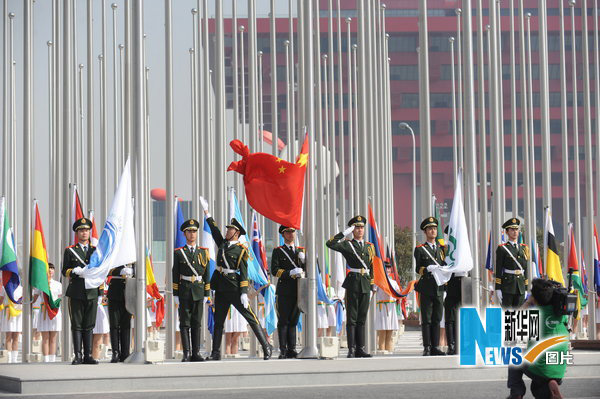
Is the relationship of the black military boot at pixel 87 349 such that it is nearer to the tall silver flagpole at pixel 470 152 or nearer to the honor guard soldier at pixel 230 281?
the honor guard soldier at pixel 230 281

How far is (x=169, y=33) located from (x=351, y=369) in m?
→ 8.83

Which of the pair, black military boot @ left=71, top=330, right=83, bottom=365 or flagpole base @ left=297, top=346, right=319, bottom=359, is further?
flagpole base @ left=297, top=346, right=319, bottom=359

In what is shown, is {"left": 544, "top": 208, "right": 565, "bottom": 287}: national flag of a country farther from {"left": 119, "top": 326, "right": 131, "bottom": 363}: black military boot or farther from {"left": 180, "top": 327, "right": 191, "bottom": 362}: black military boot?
{"left": 119, "top": 326, "right": 131, "bottom": 363}: black military boot

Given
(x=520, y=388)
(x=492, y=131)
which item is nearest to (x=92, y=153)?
(x=492, y=131)

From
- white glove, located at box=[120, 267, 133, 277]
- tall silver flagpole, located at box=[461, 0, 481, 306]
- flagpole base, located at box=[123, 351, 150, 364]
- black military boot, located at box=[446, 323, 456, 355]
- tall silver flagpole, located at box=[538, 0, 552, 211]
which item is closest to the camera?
flagpole base, located at box=[123, 351, 150, 364]

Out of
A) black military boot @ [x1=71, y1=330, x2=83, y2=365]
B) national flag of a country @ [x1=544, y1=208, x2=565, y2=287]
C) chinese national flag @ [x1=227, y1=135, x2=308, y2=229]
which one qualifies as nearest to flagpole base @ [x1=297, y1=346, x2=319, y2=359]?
chinese national flag @ [x1=227, y1=135, x2=308, y2=229]

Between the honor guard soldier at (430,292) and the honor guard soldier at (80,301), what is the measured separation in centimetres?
456

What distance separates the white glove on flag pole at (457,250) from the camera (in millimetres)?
18281

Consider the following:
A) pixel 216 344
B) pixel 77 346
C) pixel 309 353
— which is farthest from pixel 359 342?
pixel 77 346

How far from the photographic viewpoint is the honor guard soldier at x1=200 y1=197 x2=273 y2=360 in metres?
17.6

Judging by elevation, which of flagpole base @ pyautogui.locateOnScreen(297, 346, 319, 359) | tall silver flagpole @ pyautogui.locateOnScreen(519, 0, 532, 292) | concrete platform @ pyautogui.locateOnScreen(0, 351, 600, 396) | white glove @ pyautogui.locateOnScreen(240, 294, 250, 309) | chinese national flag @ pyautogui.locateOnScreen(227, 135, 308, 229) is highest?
tall silver flagpole @ pyautogui.locateOnScreen(519, 0, 532, 292)

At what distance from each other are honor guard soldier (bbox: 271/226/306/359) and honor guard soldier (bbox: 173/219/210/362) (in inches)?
40.8

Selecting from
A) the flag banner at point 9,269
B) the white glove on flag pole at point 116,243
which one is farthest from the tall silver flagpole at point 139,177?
the flag banner at point 9,269

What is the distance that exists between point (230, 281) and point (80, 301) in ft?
6.69
